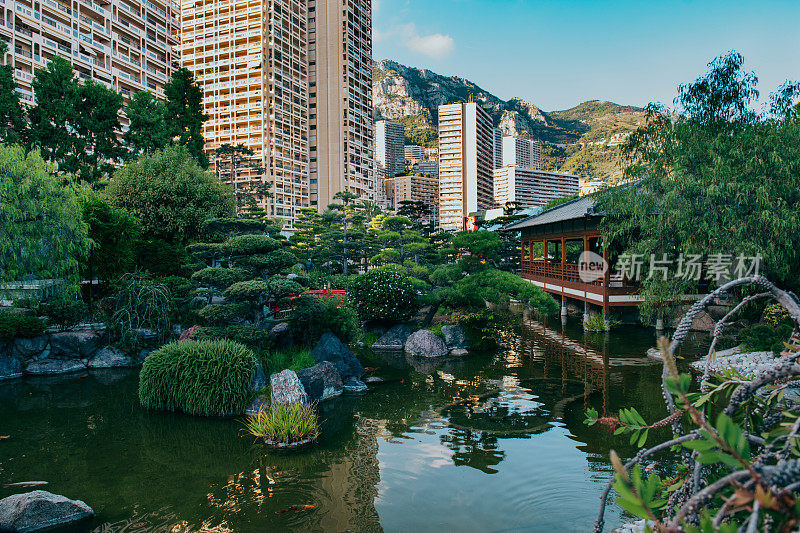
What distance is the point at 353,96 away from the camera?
5400 cm

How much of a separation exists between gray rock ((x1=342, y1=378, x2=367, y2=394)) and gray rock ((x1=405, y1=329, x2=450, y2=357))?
338 centimetres

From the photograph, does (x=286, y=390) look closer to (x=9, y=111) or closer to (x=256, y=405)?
(x=256, y=405)

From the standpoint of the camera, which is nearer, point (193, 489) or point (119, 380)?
point (193, 489)

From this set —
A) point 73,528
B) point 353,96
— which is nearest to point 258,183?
point 353,96

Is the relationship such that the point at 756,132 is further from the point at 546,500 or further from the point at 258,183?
the point at 258,183

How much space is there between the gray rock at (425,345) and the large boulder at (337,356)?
2907mm

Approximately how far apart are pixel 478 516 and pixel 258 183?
46933mm

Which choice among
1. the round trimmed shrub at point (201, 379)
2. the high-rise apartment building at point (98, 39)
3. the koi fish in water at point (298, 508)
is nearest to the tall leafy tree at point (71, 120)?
the high-rise apartment building at point (98, 39)

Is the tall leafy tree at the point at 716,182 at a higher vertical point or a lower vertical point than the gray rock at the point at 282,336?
higher

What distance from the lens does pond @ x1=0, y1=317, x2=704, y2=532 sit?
5.22 metres

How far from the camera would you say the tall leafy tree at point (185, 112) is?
81.0 ft

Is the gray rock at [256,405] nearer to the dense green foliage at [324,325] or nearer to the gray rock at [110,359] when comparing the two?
the dense green foliage at [324,325]

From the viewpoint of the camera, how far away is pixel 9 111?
18.5 meters

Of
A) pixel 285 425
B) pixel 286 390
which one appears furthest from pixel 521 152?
pixel 285 425
